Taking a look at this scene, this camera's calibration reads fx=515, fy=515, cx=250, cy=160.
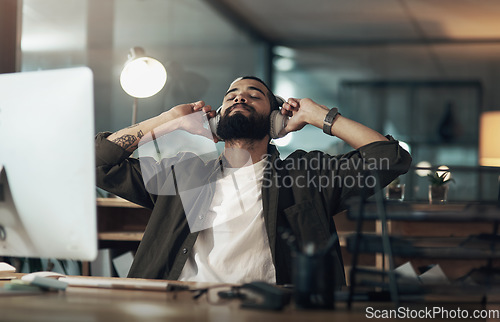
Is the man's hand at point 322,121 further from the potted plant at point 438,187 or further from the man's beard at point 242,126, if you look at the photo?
the potted plant at point 438,187

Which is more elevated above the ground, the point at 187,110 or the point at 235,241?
the point at 187,110

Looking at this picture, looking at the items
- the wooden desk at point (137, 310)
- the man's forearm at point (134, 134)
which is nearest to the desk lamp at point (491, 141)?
the man's forearm at point (134, 134)

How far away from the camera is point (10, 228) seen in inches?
42.7

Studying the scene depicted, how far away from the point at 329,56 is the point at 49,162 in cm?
546

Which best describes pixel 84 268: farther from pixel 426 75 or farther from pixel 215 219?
pixel 426 75

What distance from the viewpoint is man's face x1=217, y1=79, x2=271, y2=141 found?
1.83 meters

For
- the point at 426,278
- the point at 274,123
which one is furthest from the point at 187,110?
the point at 426,278

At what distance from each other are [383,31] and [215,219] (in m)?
4.56

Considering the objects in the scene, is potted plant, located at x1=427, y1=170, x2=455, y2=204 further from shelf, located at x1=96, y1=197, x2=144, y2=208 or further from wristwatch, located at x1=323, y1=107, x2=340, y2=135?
shelf, located at x1=96, y1=197, x2=144, y2=208

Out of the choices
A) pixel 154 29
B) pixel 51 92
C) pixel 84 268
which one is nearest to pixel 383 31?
pixel 154 29

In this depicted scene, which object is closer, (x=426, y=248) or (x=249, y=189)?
(x=426, y=248)

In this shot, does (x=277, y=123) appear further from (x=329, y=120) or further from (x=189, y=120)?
(x=189, y=120)

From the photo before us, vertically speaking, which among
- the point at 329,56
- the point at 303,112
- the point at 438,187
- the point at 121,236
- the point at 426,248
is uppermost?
the point at 329,56

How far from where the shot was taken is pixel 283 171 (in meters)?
1.76
